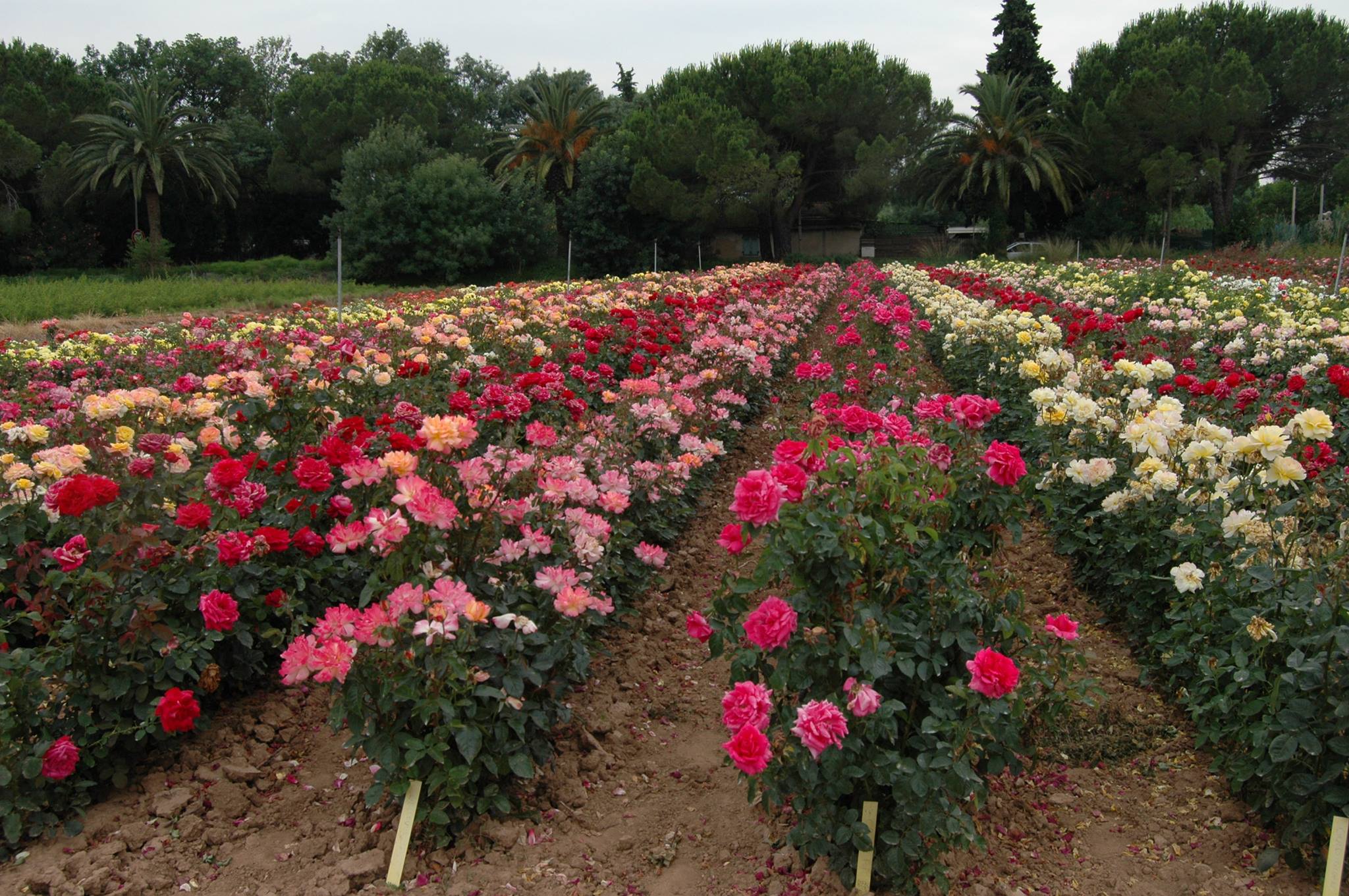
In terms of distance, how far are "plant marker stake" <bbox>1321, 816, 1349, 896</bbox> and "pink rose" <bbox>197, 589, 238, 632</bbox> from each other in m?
2.75

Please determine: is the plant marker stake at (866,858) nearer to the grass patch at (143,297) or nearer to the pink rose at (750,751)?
the pink rose at (750,751)

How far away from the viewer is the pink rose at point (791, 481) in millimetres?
2051

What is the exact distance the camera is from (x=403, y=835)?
2.24 m

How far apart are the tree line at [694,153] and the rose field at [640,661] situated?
2760cm

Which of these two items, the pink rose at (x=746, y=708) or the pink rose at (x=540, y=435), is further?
the pink rose at (x=540, y=435)

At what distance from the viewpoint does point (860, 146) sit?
30484 millimetres

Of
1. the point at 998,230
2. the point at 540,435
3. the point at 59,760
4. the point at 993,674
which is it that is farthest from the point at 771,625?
the point at 998,230

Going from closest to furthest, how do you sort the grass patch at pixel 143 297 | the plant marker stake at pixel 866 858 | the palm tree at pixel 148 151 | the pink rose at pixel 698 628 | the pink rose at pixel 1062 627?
the plant marker stake at pixel 866 858
the pink rose at pixel 1062 627
the pink rose at pixel 698 628
the grass patch at pixel 143 297
the palm tree at pixel 148 151

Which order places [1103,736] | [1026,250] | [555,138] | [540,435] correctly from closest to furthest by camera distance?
[1103,736] → [540,435] → [1026,250] → [555,138]

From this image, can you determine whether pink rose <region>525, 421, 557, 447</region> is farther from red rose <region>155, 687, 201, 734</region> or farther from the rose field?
red rose <region>155, 687, 201, 734</region>

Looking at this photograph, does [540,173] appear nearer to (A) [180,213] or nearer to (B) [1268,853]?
(A) [180,213]

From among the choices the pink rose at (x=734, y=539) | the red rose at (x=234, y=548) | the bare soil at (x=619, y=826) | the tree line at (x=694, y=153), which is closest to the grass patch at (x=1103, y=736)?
the bare soil at (x=619, y=826)

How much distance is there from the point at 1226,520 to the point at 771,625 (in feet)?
5.31

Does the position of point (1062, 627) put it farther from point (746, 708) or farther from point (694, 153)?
point (694, 153)
